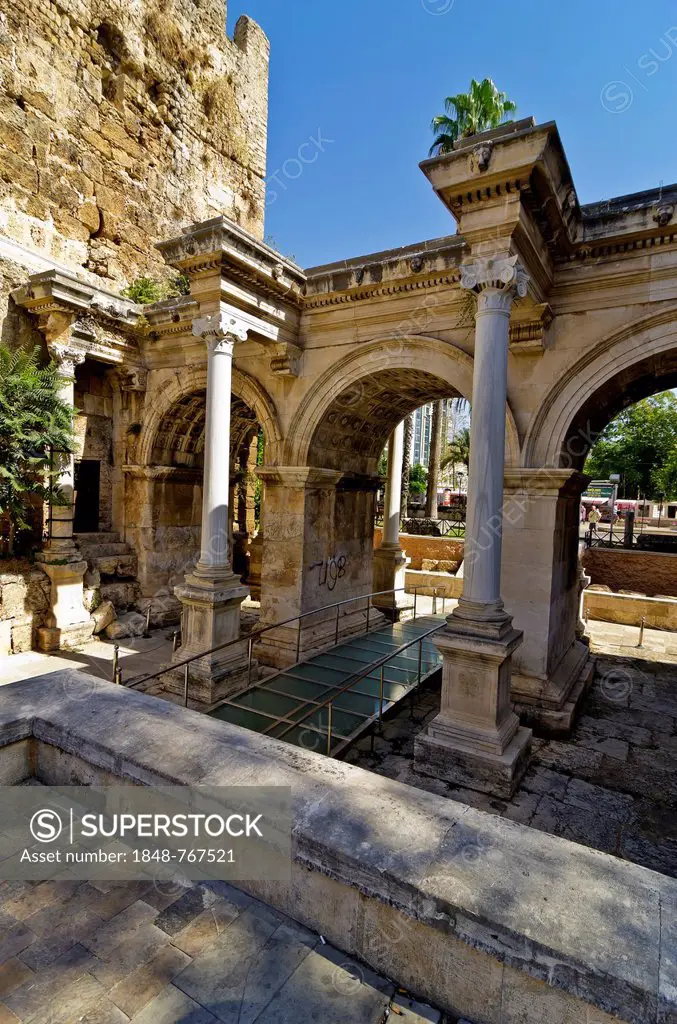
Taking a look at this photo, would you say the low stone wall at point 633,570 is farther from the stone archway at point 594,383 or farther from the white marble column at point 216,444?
the white marble column at point 216,444

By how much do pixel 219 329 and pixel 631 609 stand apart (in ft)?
38.0

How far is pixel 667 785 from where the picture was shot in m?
5.70

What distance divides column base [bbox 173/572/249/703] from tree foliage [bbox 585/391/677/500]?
2002cm

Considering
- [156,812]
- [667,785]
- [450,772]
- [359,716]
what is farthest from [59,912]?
[667,785]

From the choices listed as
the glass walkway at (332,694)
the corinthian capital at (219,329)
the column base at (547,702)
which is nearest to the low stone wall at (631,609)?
the glass walkway at (332,694)

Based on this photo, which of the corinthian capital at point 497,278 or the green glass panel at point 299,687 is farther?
the green glass panel at point 299,687

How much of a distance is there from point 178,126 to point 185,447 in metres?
8.38

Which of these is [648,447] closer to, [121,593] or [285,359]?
[285,359]

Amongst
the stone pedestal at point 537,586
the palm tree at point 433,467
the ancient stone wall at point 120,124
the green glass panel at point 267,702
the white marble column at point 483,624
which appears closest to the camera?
the white marble column at point 483,624

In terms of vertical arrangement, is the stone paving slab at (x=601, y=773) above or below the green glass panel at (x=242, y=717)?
below

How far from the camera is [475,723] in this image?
5.60 meters

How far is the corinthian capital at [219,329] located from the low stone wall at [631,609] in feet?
35.0

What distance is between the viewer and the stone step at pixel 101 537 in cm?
1110

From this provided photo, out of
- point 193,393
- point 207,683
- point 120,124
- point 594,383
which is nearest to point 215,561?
point 207,683
